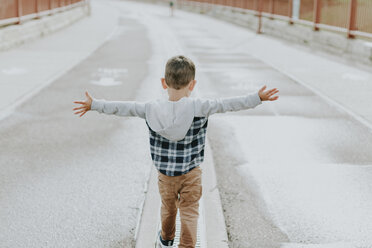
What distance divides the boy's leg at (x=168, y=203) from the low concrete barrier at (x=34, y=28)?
1416cm

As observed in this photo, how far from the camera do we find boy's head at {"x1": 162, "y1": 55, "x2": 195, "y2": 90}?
341 cm

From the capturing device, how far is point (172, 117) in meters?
3.53

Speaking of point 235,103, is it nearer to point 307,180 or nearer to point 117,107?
point 117,107

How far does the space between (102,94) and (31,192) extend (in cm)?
538

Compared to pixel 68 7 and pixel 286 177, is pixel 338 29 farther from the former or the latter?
pixel 68 7

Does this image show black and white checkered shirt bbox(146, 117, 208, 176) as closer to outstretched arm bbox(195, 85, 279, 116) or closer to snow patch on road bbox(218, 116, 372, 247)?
outstretched arm bbox(195, 85, 279, 116)

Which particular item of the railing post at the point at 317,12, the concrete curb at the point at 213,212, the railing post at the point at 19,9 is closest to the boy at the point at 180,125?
the concrete curb at the point at 213,212

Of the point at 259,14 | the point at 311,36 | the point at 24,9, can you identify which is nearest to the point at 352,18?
the point at 311,36

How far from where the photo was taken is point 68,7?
30938 millimetres

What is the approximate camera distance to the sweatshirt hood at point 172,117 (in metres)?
3.52

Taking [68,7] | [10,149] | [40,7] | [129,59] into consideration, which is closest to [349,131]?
[10,149]

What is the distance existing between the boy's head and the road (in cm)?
142

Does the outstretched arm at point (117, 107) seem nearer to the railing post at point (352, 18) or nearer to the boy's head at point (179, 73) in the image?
the boy's head at point (179, 73)

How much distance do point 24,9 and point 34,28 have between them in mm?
943
